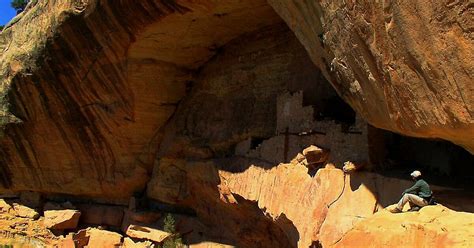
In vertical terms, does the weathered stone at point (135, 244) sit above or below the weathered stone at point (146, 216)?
below

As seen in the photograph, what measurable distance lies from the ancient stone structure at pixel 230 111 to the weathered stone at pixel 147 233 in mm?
85

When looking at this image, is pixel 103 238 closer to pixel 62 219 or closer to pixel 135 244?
pixel 135 244

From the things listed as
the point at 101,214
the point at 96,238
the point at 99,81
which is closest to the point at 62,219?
the point at 101,214

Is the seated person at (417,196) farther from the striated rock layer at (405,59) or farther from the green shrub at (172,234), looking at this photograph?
the green shrub at (172,234)

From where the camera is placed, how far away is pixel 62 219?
43.3 ft

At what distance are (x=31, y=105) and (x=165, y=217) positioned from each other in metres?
4.16

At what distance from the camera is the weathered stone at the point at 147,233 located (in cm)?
1162

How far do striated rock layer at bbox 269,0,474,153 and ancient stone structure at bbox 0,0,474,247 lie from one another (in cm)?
2

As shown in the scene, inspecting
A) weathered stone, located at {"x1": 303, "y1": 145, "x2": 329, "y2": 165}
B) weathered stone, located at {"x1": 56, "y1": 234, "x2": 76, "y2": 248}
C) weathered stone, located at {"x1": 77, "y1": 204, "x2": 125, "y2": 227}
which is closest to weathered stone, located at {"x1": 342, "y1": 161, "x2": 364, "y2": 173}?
weathered stone, located at {"x1": 303, "y1": 145, "x2": 329, "y2": 165}

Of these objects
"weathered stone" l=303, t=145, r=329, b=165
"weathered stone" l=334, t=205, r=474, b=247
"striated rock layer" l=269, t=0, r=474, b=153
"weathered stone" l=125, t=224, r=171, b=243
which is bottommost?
"weathered stone" l=125, t=224, r=171, b=243

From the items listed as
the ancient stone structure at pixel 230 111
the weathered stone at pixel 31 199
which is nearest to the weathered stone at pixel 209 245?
the ancient stone structure at pixel 230 111

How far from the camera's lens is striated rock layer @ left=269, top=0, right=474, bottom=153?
4.21 meters

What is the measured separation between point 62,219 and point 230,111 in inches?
226

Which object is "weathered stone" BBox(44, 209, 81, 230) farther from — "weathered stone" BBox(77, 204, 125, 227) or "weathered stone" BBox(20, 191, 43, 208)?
"weathered stone" BBox(20, 191, 43, 208)
